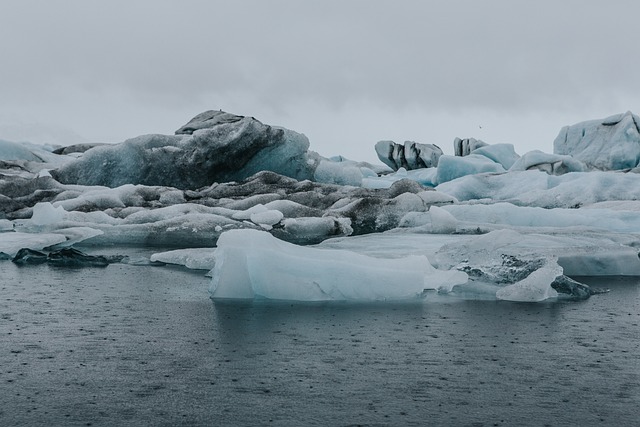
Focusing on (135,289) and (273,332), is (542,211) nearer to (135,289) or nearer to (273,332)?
(135,289)

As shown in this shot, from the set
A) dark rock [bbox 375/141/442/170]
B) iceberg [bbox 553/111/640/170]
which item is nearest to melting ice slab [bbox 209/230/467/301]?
iceberg [bbox 553/111/640/170]

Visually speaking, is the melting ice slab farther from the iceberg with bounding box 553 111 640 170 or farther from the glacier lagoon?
the iceberg with bounding box 553 111 640 170

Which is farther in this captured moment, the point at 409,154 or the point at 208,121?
the point at 409,154

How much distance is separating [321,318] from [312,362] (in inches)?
60.8

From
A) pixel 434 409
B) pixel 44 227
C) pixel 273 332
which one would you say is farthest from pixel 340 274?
pixel 44 227

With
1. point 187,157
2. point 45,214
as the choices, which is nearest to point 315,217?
point 45,214

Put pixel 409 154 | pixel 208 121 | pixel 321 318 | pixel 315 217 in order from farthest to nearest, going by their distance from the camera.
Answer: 1. pixel 409 154
2. pixel 208 121
3. pixel 315 217
4. pixel 321 318

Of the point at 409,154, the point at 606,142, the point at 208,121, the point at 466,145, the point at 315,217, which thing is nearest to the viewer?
the point at 315,217

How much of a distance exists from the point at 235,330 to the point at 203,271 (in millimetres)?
3943

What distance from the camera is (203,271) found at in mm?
9586

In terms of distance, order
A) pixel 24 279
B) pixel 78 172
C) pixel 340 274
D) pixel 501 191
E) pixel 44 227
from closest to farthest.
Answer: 1. pixel 340 274
2. pixel 24 279
3. pixel 44 227
4. pixel 78 172
5. pixel 501 191

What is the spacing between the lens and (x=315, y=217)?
15.5 m

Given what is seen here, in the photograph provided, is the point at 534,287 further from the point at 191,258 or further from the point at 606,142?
the point at 606,142

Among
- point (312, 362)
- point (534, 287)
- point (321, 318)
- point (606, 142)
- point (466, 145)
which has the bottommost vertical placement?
point (312, 362)
